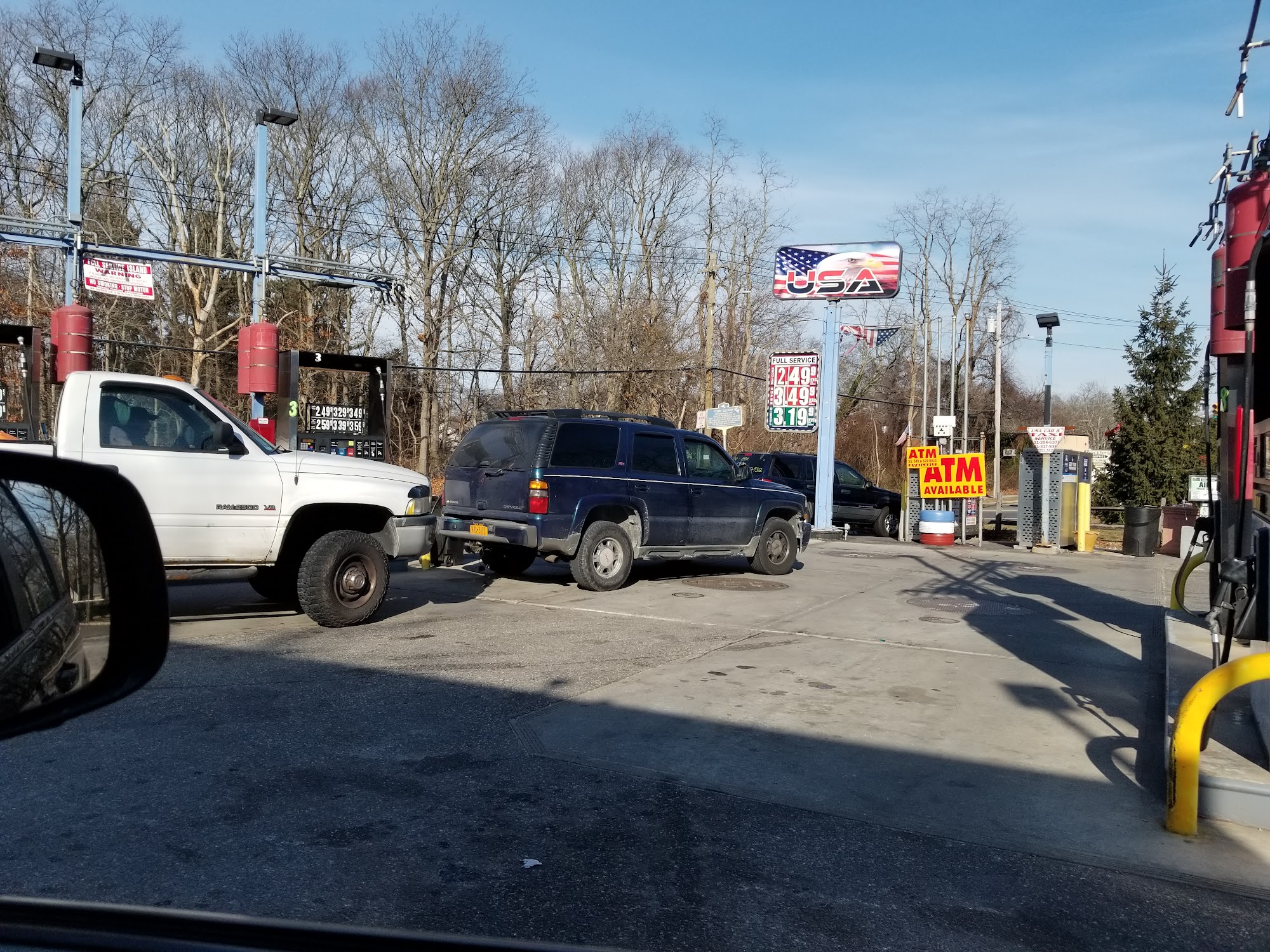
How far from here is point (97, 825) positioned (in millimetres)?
4449

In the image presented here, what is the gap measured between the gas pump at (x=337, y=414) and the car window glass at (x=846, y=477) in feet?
37.7

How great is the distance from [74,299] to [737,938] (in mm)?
20279

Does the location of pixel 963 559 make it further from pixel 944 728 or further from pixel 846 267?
pixel 944 728

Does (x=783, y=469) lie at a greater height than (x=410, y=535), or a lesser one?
greater

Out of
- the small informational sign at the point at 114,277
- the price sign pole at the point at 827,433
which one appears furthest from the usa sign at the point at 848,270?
the small informational sign at the point at 114,277

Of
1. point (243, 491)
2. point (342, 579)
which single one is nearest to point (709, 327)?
point (342, 579)

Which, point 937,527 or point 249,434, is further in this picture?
point 937,527

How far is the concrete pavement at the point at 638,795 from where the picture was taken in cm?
384

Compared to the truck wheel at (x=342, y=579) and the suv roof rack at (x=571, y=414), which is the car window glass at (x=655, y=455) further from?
the truck wheel at (x=342, y=579)

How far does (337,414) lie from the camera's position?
1864 centimetres

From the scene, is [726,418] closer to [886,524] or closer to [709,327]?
[886,524]

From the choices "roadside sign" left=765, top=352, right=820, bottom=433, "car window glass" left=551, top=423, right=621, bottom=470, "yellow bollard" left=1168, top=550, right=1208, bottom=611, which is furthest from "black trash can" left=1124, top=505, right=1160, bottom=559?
"car window glass" left=551, top=423, right=621, bottom=470

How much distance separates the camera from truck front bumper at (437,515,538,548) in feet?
38.1

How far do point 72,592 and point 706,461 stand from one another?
39.4 ft
